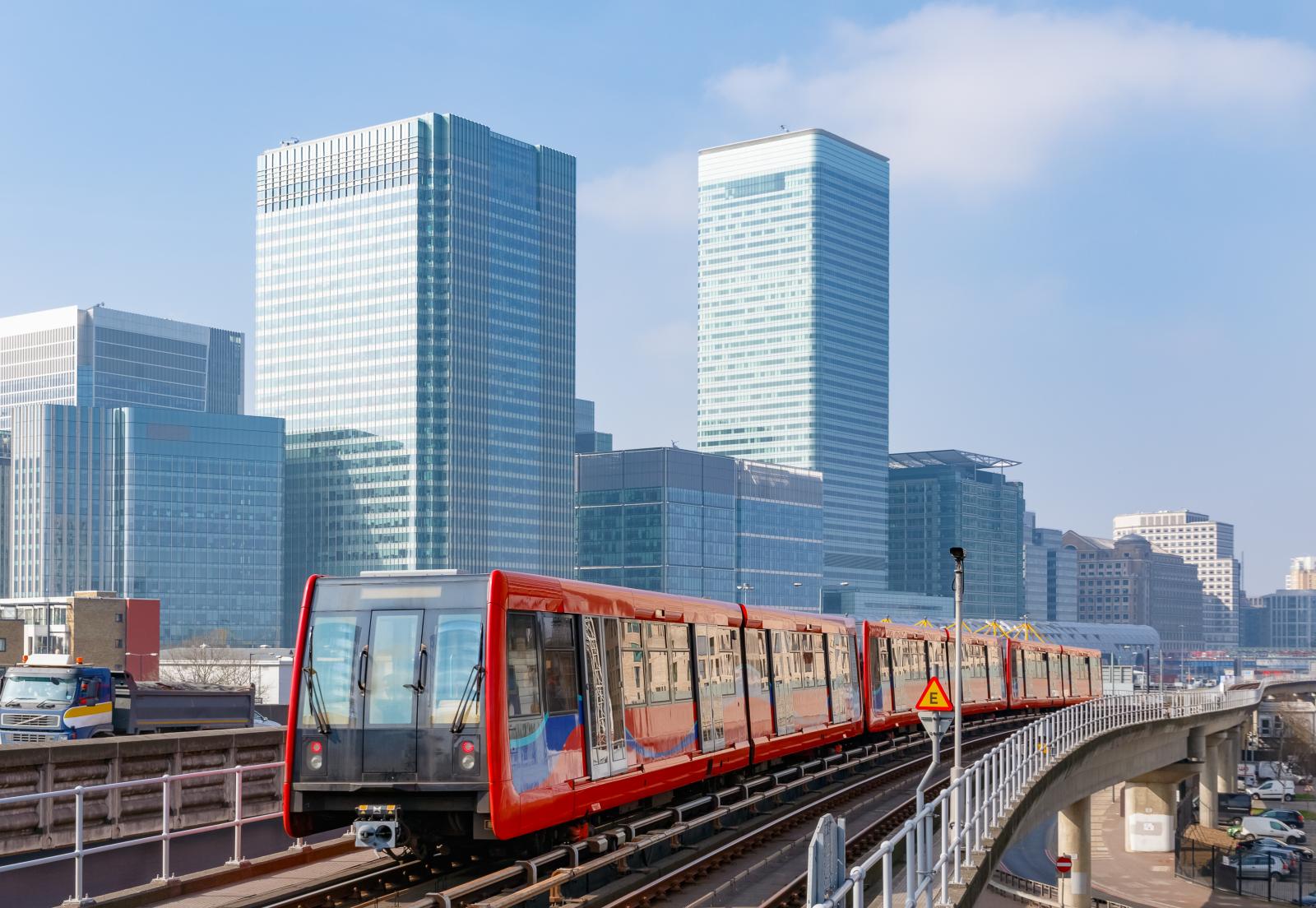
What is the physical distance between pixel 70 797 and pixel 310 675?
5800mm

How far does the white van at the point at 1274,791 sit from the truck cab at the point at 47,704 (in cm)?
9874

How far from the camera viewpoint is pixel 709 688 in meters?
25.8

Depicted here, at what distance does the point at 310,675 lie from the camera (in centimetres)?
1758

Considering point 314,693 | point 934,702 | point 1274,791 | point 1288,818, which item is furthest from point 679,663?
point 1274,791

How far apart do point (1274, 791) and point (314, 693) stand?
112 m

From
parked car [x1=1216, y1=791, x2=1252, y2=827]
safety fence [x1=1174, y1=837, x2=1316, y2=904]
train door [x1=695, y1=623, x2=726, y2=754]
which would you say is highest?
train door [x1=695, y1=623, x2=726, y2=754]

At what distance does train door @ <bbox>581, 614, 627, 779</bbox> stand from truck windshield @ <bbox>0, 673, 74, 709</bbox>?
54.8 ft

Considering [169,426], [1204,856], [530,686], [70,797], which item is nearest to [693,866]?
[530,686]

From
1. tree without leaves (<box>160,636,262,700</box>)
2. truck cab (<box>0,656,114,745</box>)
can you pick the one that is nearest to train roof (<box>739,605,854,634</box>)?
truck cab (<box>0,656,114,745</box>)

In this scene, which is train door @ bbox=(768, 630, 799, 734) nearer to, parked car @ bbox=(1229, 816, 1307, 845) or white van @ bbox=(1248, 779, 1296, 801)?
parked car @ bbox=(1229, 816, 1307, 845)

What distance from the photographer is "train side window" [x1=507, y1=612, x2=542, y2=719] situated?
56.6ft

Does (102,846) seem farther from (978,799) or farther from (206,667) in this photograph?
(206,667)

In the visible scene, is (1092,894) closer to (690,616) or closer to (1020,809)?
(1020,809)

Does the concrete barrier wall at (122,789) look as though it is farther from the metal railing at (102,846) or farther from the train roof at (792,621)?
the train roof at (792,621)
